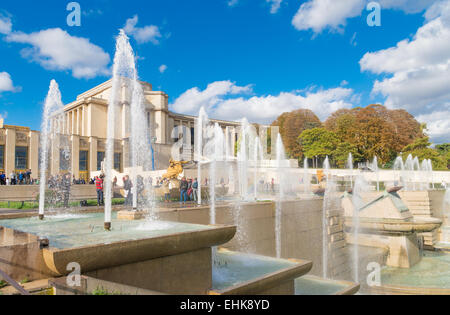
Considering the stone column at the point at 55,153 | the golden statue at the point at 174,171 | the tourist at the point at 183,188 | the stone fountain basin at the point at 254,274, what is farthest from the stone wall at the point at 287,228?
the stone column at the point at 55,153

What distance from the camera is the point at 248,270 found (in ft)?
19.7

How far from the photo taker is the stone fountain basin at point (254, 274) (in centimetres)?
485

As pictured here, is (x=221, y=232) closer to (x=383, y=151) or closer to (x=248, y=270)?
(x=248, y=270)

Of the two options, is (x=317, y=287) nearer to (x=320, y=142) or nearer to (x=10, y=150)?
(x=10, y=150)

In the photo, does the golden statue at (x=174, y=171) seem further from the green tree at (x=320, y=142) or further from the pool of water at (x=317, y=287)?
the green tree at (x=320, y=142)

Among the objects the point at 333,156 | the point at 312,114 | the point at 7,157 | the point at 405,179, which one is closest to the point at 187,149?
the point at 312,114

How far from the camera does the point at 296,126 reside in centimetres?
6062

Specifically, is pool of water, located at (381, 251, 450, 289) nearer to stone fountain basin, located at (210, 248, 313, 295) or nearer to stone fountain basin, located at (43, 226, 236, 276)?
stone fountain basin, located at (210, 248, 313, 295)

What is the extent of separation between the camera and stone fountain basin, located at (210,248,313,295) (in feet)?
15.9

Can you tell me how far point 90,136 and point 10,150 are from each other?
10729mm

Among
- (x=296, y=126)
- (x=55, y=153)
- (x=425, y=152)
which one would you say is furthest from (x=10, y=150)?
(x=425, y=152)

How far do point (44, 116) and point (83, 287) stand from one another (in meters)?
8.40

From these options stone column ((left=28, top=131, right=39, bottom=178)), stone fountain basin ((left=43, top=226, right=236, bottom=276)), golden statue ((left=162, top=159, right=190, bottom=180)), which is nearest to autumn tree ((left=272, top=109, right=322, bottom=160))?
stone column ((left=28, top=131, right=39, bottom=178))

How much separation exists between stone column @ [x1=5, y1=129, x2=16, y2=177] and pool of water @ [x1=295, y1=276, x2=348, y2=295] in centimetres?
4058
